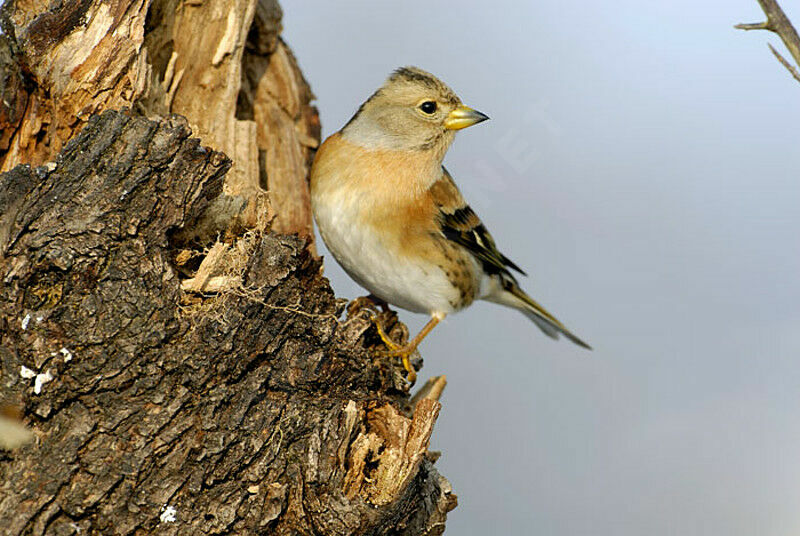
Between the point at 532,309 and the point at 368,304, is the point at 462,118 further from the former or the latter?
the point at 532,309

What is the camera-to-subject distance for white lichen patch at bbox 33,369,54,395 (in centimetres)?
271

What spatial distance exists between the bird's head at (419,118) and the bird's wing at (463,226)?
0.24 metres

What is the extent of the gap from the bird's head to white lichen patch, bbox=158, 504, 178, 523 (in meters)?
2.05

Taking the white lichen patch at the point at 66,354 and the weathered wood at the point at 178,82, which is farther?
the weathered wood at the point at 178,82

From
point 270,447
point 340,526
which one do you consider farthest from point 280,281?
point 340,526

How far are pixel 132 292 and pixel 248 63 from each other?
8.02 feet

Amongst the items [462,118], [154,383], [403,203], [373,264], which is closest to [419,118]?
[462,118]

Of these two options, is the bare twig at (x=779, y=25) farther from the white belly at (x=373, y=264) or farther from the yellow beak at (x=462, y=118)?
the white belly at (x=373, y=264)

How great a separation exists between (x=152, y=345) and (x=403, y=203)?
158 cm

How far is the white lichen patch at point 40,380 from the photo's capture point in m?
2.71

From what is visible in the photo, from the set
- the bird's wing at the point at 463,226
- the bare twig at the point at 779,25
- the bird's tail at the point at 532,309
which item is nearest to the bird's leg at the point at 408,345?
the bird's wing at the point at 463,226

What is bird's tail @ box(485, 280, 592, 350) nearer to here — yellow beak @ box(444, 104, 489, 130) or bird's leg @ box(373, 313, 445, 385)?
bird's leg @ box(373, 313, 445, 385)

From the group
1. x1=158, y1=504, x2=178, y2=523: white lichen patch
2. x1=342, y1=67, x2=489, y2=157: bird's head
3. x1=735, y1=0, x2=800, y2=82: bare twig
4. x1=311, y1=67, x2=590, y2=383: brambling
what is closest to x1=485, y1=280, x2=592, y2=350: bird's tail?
x1=311, y1=67, x2=590, y2=383: brambling

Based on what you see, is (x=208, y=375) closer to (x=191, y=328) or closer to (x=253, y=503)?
(x=191, y=328)
